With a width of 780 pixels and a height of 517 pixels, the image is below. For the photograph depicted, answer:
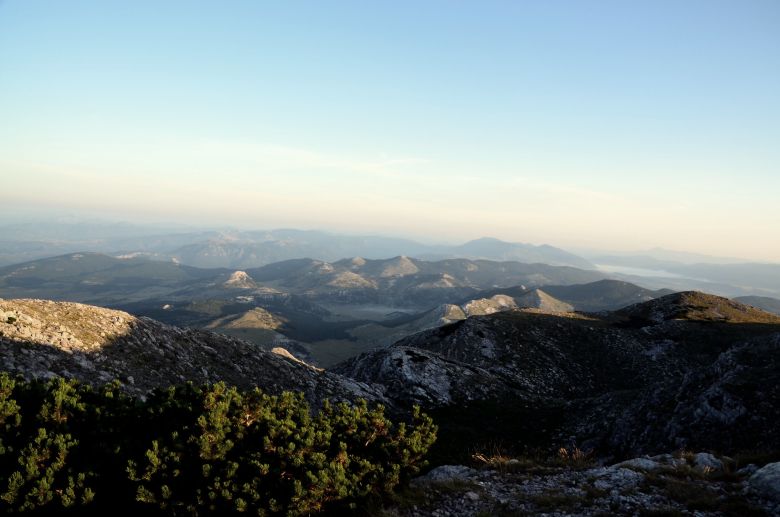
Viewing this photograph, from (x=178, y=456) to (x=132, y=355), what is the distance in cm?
2413

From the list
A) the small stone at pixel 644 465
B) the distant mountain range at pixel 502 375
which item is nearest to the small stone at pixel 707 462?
the small stone at pixel 644 465

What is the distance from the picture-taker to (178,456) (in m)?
11.2

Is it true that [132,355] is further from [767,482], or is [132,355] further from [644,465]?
[767,482]

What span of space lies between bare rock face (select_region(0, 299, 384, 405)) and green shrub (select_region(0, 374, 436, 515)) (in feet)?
49.0

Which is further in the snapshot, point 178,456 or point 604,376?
point 604,376

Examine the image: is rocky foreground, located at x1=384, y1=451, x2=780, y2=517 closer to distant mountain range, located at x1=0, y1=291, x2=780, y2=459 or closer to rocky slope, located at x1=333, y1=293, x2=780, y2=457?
distant mountain range, located at x1=0, y1=291, x2=780, y2=459

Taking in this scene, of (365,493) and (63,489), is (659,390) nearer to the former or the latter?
(365,493)

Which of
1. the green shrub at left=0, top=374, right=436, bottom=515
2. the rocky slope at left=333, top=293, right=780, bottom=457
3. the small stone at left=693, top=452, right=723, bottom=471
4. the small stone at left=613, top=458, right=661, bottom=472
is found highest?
the green shrub at left=0, top=374, right=436, bottom=515

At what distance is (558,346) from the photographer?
64.6 meters

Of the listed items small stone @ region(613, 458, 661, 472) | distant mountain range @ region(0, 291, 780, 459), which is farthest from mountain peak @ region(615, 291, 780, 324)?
small stone @ region(613, 458, 661, 472)

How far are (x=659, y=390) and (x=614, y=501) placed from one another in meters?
24.1

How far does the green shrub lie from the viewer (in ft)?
35.4

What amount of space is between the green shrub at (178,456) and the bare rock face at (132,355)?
14938 mm

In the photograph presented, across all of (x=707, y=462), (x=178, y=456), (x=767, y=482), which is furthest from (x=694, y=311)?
(x=178, y=456)
